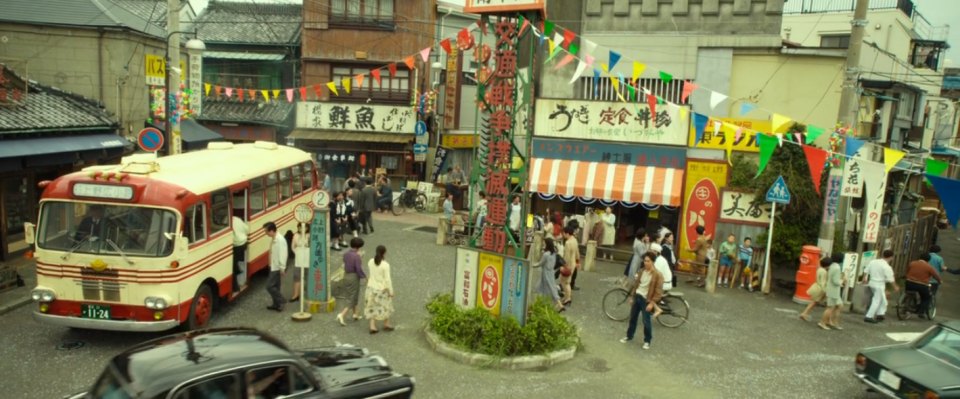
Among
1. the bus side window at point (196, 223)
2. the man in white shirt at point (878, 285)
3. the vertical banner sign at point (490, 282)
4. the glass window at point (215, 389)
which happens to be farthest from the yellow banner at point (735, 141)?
the glass window at point (215, 389)

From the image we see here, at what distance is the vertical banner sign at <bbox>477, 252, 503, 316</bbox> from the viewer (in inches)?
458

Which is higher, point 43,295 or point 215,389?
point 215,389

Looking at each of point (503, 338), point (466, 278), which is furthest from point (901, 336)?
point (466, 278)

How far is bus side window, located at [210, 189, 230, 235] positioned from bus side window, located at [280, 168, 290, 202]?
373cm

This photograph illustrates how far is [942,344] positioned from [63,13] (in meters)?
24.0

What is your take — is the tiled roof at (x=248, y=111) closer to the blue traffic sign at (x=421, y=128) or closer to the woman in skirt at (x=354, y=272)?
the blue traffic sign at (x=421, y=128)

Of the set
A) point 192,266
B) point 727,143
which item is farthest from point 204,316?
point 727,143

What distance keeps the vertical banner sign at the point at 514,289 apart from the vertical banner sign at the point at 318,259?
161 inches

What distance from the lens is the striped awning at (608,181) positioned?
20.3 metres

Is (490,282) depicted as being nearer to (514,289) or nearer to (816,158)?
(514,289)

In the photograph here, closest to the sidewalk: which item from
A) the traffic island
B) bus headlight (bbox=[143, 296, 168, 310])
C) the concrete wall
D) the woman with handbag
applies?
bus headlight (bbox=[143, 296, 168, 310])

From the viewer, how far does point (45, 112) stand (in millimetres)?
17438

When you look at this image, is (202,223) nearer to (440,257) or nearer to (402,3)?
(440,257)

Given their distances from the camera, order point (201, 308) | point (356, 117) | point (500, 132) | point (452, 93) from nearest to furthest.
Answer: point (500, 132) < point (201, 308) < point (452, 93) < point (356, 117)
